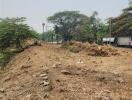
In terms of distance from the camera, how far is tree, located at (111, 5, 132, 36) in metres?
56.7

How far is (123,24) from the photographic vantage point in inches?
2336

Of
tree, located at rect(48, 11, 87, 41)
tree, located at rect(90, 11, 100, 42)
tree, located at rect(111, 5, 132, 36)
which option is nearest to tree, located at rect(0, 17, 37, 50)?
tree, located at rect(111, 5, 132, 36)

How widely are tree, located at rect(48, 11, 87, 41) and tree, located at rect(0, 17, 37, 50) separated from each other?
178 ft

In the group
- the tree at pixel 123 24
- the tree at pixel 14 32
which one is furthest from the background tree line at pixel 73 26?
the tree at pixel 14 32

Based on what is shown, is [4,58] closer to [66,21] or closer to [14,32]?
[14,32]

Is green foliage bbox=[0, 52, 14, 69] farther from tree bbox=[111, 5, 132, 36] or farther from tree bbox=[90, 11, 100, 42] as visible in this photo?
tree bbox=[90, 11, 100, 42]

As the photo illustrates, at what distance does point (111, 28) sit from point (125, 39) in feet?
27.8

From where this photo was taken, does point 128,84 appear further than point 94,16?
No

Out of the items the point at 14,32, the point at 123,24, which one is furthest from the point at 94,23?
the point at 14,32

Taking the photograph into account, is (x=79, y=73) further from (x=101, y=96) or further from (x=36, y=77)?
(x=101, y=96)

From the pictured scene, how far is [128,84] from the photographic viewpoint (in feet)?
33.5

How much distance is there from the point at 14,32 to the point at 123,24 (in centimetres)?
3516

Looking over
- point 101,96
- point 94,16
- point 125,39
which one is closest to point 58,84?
point 101,96

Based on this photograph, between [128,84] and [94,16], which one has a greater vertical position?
[94,16]
